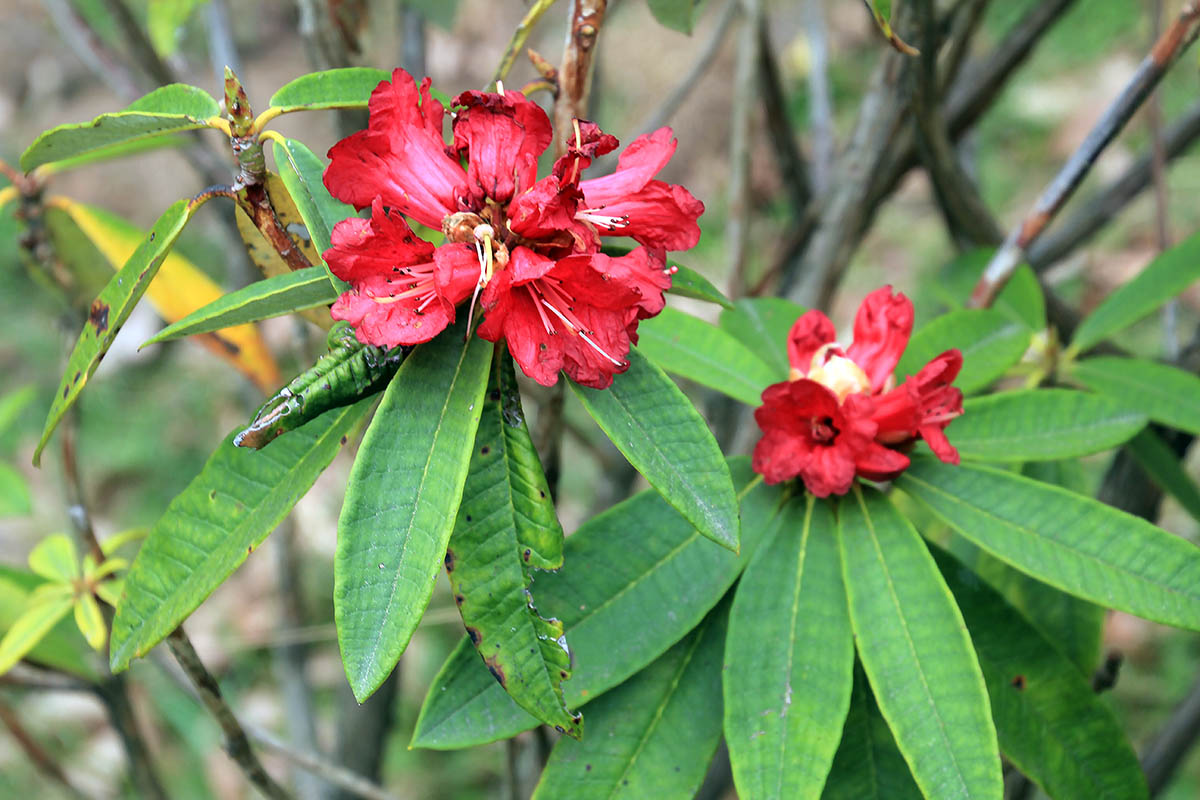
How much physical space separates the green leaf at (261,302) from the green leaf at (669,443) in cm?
20

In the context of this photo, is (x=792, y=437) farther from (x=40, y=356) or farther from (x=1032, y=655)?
(x=40, y=356)

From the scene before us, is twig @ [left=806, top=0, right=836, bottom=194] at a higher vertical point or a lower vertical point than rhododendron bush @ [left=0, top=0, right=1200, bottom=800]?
higher

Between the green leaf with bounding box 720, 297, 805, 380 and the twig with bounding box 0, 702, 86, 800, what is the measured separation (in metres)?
1.01

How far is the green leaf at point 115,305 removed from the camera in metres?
0.68

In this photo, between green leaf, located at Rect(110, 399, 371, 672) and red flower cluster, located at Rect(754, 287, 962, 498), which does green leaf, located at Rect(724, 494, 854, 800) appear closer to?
red flower cluster, located at Rect(754, 287, 962, 498)

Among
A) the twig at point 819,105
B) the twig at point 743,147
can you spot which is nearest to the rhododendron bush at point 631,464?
the twig at point 743,147

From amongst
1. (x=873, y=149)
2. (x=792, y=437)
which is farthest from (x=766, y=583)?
(x=873, y=149)

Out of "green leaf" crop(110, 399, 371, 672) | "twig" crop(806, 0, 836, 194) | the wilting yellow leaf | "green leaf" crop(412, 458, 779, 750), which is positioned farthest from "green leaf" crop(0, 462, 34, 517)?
"twig" crop(806, 0, 836, 194)

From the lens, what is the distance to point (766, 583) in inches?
33.8

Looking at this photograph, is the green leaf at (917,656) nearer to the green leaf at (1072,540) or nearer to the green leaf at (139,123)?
the green leaf at (1072,540)

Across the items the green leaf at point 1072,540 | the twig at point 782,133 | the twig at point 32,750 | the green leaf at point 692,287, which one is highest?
the twig at point 782,133

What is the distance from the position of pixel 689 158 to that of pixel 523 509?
124 inches

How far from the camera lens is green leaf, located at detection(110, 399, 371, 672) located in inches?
27.8

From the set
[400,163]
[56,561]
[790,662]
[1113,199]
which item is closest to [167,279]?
[56,561]
